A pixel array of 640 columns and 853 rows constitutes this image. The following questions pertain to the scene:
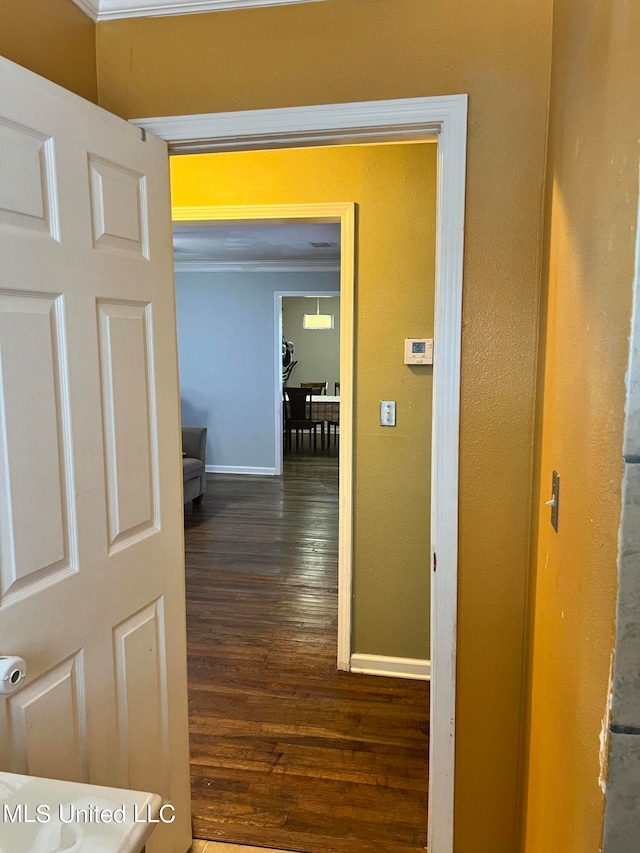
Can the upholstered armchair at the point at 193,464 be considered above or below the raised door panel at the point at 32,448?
below

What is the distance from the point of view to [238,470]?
24.0ft

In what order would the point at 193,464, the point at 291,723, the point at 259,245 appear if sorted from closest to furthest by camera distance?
1. the point at 291,723
2. the point at 193,464
3. the point at 259,245

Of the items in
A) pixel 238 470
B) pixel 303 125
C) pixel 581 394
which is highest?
pixel 303 125

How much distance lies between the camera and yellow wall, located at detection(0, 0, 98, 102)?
137 cm

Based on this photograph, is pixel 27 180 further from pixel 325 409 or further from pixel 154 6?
pixel 325 409

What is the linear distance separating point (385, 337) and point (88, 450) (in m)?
1.67

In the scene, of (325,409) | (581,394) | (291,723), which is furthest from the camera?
(325,409)

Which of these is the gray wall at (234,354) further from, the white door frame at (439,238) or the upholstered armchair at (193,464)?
the white door frame at (439,238)

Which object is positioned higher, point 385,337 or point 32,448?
point 385,337

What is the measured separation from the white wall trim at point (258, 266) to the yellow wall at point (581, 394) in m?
5.61

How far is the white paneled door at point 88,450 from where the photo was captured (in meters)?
1.18

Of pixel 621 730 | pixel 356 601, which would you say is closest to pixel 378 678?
pixel 356 601

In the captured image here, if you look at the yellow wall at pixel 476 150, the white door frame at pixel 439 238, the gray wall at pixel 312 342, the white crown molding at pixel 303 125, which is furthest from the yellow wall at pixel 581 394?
the gray wall at pixel 312 342

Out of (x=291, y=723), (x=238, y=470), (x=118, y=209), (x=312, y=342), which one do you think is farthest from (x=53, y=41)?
(x=312, y=342)
